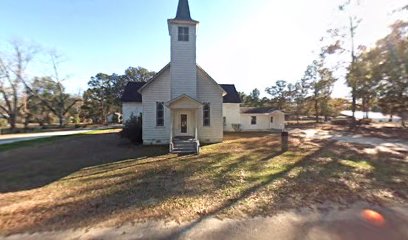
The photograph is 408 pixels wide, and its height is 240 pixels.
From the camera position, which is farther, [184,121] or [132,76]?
[132,76]

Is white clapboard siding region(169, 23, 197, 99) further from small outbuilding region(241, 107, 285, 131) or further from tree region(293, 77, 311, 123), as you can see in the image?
tree region(293, 77, 311, 123)

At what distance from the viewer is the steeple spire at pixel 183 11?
16.6 metres

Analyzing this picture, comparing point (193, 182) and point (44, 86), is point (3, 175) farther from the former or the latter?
point (44, 86)

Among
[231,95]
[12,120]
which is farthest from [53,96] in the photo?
[231,95]

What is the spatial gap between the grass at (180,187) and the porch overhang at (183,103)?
14.1 feet

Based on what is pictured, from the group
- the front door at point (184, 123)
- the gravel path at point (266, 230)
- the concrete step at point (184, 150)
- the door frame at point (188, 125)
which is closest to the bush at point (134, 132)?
the door frame at point (188, 125)

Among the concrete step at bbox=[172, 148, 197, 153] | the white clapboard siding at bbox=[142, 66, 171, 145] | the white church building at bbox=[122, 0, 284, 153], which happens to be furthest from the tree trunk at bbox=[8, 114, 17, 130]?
the concrete step at bbox=[172, 148, 197, 153]

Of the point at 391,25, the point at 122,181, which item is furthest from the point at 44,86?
the point at 391,25

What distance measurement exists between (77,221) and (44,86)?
2197 inches

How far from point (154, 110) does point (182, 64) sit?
12.1 feet

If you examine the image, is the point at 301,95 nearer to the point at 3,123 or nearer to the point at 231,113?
the point at 231,113

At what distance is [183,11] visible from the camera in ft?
55.4

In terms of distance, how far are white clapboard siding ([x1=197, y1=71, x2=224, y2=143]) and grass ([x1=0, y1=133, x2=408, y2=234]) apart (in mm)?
5551

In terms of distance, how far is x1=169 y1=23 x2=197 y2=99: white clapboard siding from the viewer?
1625cm
